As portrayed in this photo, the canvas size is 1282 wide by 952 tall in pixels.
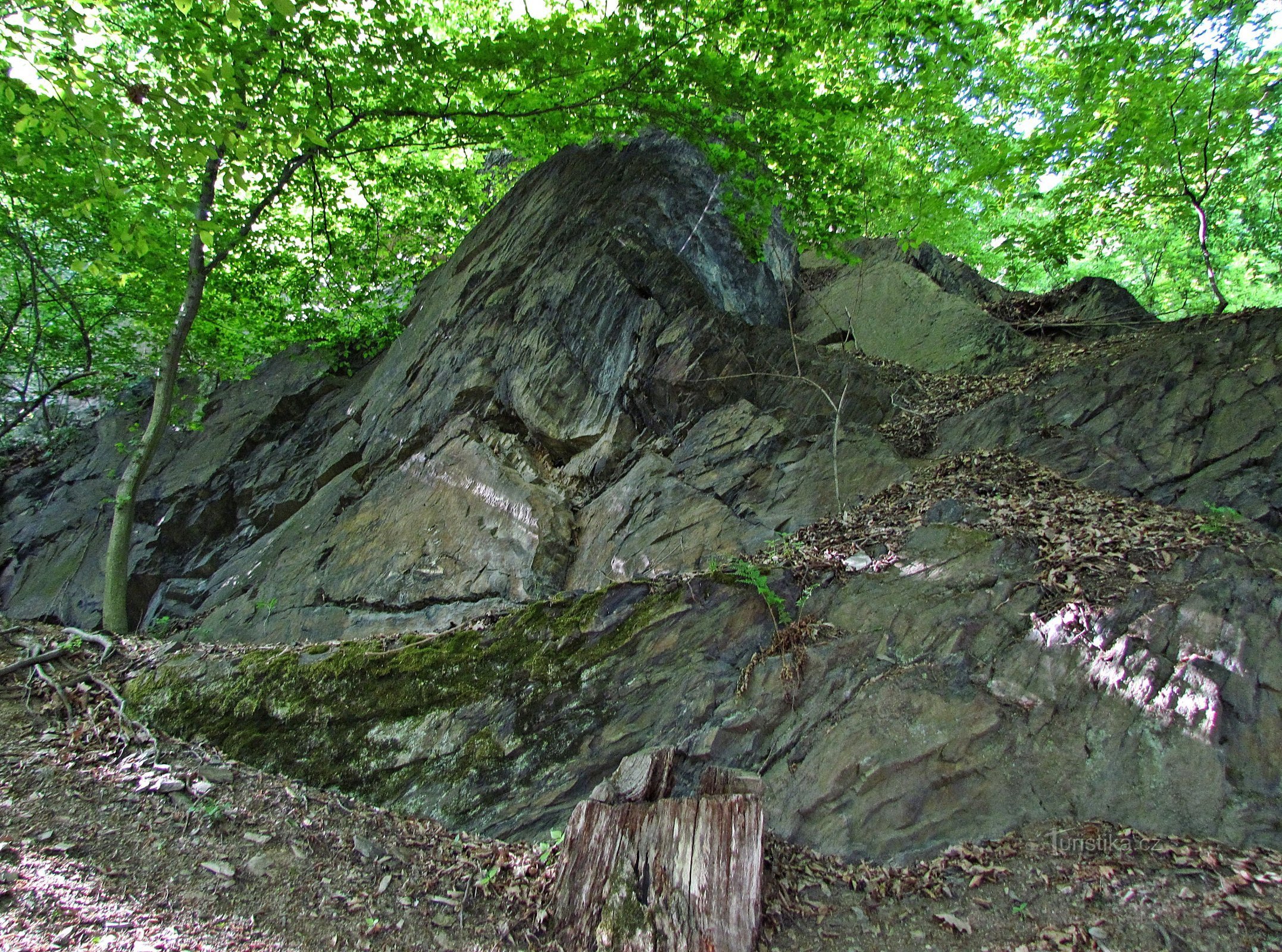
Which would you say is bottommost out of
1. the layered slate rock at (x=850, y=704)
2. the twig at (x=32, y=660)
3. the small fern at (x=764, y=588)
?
the twig at (x=32, y=660)

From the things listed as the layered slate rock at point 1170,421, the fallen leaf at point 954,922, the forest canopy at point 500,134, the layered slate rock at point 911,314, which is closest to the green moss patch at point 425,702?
the fallen leaf at point 954,922

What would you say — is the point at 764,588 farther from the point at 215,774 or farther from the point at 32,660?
the point at 32,660

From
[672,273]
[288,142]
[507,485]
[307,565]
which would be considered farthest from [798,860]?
[672,273]

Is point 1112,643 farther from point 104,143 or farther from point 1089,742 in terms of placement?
point 104,143

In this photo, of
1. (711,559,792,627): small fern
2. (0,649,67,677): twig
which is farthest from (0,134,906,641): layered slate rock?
(0,649,67,677): twig

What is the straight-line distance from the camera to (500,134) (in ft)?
38.5

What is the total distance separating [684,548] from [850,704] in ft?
10.3

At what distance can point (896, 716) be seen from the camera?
187 inches

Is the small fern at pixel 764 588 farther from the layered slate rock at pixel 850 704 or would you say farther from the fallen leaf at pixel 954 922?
the fallen leaf at pixel 954 922

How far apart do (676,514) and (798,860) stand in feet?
15.0

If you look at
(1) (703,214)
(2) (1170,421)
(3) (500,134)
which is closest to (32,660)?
(3) (500,134)

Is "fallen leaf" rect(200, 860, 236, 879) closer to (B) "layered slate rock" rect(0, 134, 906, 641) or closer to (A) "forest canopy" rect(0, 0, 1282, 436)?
(B) "layered slate rock" rect(0, 134, 906, 641)

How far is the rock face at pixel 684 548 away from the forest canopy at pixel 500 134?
62.0 inches

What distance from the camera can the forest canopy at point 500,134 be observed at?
7969mm
